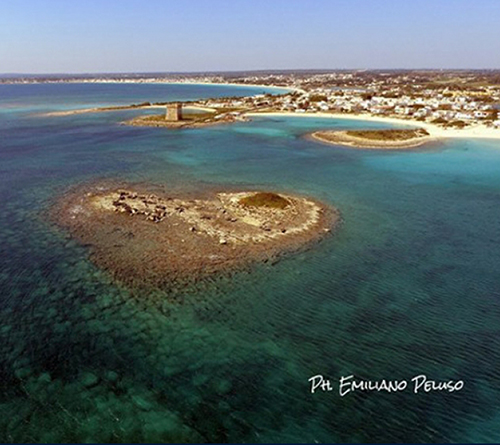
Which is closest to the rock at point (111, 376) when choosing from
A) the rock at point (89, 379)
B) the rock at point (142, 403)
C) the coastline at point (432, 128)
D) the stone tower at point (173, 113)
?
the rock at point (89, 379)

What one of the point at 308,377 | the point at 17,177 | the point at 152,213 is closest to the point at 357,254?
the point at 308,377

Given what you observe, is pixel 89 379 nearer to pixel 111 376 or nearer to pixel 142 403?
pixel 111 376

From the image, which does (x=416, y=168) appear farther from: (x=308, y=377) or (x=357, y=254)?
(x=308, y=377)

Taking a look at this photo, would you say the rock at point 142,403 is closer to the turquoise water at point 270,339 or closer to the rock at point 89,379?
the turquoise water at point 270,339

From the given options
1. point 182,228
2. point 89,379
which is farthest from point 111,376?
point 182,228

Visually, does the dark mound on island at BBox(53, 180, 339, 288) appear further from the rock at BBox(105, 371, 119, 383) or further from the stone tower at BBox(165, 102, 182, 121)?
the stone tower at BBox(165, 102, 182, 121)
